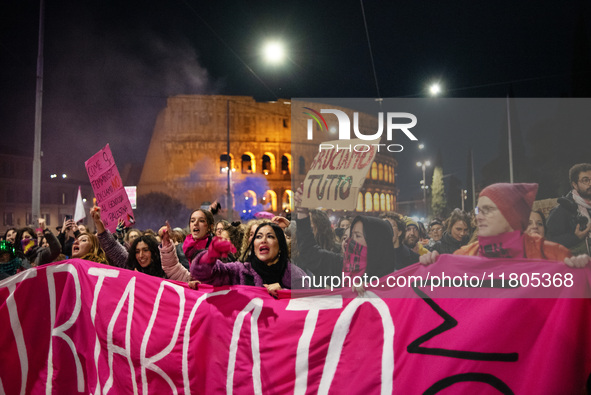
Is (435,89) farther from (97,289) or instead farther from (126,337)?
(126,337)

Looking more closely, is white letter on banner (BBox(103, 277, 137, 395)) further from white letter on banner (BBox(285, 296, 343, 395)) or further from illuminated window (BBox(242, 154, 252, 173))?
illuminated window (BBox(242, 154, 252, 173))

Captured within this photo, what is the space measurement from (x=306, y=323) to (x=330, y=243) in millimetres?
2091

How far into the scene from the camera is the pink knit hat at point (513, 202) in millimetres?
3678

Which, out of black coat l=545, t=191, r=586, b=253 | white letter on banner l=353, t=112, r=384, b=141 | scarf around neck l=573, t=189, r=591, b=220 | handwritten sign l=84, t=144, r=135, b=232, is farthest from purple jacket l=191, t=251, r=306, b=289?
handwritten sign l=84, t=144, r=135, b=232

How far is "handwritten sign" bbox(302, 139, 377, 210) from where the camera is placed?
4633 millimetres

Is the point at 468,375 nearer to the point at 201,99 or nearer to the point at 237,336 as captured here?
the point at 237,336

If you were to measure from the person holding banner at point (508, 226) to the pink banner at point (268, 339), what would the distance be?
23.3 inches

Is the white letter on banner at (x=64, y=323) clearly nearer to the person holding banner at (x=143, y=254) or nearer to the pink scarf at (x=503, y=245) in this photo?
the person holding banner at (x=143, y=254)

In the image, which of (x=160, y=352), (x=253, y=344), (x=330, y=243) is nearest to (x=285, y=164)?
(x=330, y=243)

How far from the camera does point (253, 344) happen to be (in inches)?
133

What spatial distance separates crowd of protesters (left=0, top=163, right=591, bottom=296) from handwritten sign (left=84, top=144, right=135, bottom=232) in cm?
41

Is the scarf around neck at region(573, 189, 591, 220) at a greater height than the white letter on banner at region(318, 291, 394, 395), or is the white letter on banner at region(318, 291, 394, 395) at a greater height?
the scarf around neck at region(573, 189, 591, 220)

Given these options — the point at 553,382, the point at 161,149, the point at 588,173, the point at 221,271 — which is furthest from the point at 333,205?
the point at 161,149

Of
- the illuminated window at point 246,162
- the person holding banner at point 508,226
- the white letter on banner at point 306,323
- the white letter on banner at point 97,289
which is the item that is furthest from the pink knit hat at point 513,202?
the illuminated window at point 246,162
